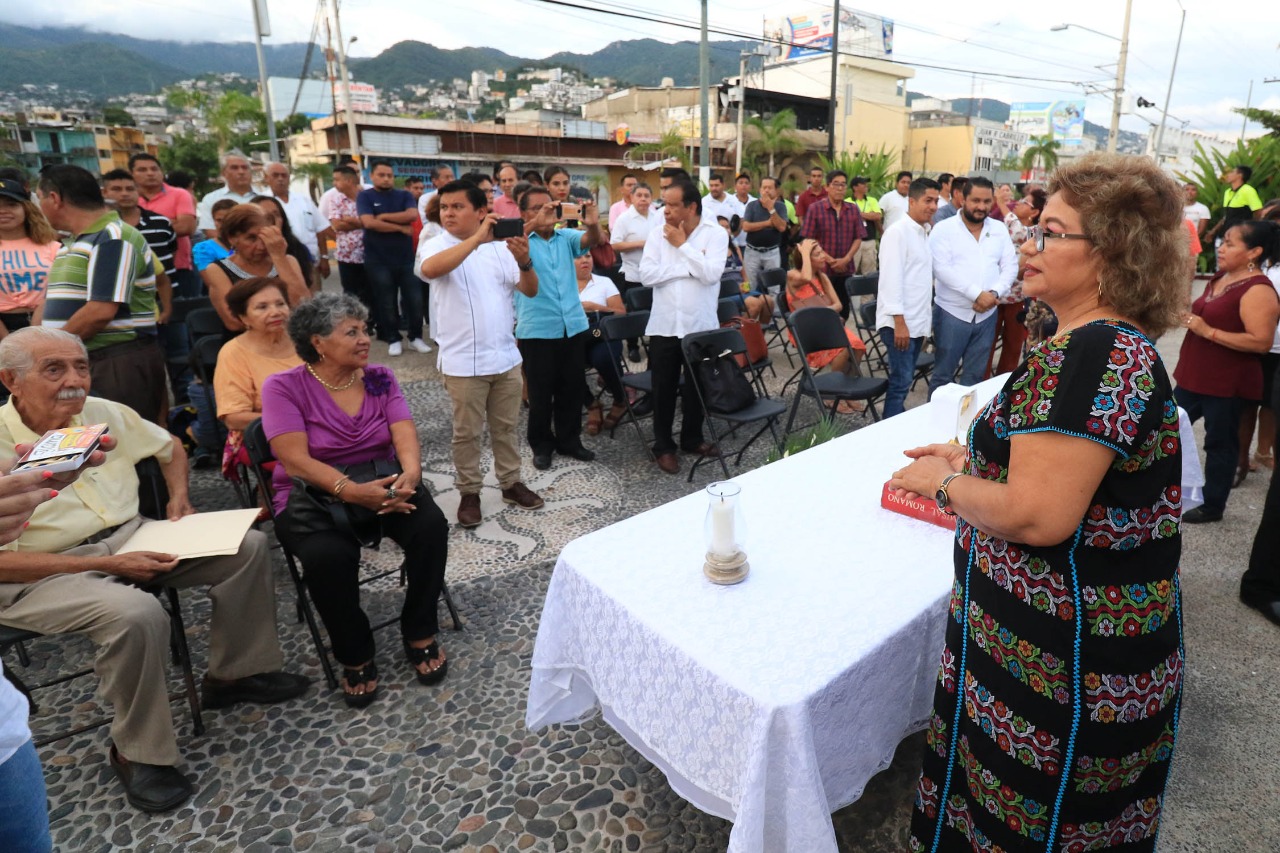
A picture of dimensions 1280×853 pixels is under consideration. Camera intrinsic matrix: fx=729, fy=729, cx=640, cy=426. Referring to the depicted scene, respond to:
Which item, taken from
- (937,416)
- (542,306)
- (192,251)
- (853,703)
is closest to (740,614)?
(853,703)

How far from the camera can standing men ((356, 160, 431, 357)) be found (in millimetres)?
7184

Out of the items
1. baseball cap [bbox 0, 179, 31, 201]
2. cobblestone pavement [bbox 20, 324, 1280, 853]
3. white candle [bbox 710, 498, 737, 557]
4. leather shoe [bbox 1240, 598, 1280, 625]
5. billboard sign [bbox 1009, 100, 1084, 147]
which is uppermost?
billboard sign [bbox 1009, 100, 1084, 147]

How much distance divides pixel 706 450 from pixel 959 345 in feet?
6.49

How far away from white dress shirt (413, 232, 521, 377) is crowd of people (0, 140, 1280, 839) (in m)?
0.01

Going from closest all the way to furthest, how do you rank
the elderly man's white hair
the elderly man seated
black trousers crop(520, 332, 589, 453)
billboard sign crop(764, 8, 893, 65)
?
the elderly man seated, the elderly man's white hair, black trousers crop(520, 332, 589, 453), billboard sign crop(764, 8, 893, 65)

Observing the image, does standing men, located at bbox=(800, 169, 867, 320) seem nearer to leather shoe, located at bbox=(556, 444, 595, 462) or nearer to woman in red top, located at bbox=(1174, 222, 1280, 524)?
leather shoe, located at bbox=(556, 444, 595, 462)

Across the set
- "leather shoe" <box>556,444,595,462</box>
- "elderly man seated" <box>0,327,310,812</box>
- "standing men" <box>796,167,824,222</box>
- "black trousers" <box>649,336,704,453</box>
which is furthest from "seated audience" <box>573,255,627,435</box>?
"standing men" <box>796,167,824,222</box>

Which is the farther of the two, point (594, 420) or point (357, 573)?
point (594, 420)

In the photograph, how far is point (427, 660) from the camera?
9.16ft

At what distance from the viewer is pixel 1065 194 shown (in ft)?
4.17

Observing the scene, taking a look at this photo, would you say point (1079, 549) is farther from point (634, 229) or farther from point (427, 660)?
point (634, 229)

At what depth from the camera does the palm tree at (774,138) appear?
30.9 meters

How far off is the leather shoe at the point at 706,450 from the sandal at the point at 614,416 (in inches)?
30.6

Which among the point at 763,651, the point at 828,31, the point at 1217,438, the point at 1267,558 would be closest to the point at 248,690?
the point at 763,651
